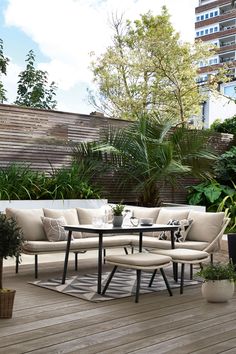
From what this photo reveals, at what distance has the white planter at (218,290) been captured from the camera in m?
4.96

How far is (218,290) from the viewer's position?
4953 millimetres

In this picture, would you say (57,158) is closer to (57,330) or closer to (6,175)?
(6,175)

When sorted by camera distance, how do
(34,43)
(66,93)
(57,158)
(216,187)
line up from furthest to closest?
(34,43) → (66,93) → (216,187) → (57,158)

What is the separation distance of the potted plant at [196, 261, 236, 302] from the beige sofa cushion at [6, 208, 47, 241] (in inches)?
91.7

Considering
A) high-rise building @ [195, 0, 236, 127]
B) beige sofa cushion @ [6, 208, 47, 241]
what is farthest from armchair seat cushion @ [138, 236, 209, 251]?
high-rise building @ [195, 0, 236, 127]

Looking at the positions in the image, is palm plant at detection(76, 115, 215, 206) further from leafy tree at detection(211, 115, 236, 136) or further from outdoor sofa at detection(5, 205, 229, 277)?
leafy tree at detection(211, 115, 236, 136)

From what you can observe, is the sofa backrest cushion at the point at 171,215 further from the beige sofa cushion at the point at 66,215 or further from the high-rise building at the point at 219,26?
the high-rise building at the point at 219,26

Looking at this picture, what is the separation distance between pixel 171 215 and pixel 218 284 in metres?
2.34

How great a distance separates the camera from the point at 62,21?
19.3 metres

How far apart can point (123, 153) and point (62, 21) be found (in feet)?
37.1

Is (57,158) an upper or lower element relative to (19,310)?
upper

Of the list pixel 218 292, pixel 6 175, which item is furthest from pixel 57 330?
pixel 6 175

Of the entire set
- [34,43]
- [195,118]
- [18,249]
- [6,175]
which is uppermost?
[34,43]

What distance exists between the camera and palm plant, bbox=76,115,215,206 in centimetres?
921
